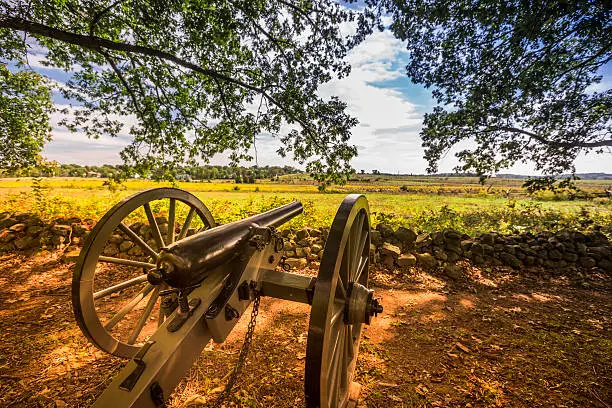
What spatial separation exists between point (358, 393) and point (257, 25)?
21.8 ft

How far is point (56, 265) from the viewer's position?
5379 mm

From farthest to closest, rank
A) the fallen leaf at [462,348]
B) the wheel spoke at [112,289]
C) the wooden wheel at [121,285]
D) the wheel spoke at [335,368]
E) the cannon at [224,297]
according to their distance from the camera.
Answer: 1. the fallen leaf at [462,348]
2. the wheel spoke at [112,289]
3. the wooden wheel at [121,285]
4. the wheel spoke at [335,368]
5. the cannon at [224,297]

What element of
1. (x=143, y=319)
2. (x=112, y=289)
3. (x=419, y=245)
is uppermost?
(x=112, y=289)

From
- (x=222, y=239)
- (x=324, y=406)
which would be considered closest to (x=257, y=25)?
(x=222, y=239)

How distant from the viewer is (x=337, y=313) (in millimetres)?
1764

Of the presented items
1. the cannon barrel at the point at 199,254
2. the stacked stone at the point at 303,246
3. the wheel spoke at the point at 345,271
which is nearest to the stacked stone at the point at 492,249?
the stacked stone at the point at 303,246

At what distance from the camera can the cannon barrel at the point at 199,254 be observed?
4.30 ft

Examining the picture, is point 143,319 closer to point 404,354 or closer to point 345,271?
point 345,271

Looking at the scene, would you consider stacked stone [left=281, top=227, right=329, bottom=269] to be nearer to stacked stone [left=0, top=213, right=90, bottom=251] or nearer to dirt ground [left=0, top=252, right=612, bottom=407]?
dirt ground [left=0, top=252, right=612, bottom=407]

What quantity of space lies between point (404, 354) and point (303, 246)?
3405 mm

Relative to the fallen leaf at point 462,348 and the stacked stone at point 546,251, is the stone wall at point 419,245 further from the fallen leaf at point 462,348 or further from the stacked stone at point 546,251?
the fallen leaf at point 462,348

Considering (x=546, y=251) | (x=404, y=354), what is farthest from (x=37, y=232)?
(x=546, y=251)

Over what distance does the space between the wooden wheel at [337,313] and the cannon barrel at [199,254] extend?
0.68 m

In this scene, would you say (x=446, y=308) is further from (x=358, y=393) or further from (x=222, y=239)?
(x=222, y=239)
